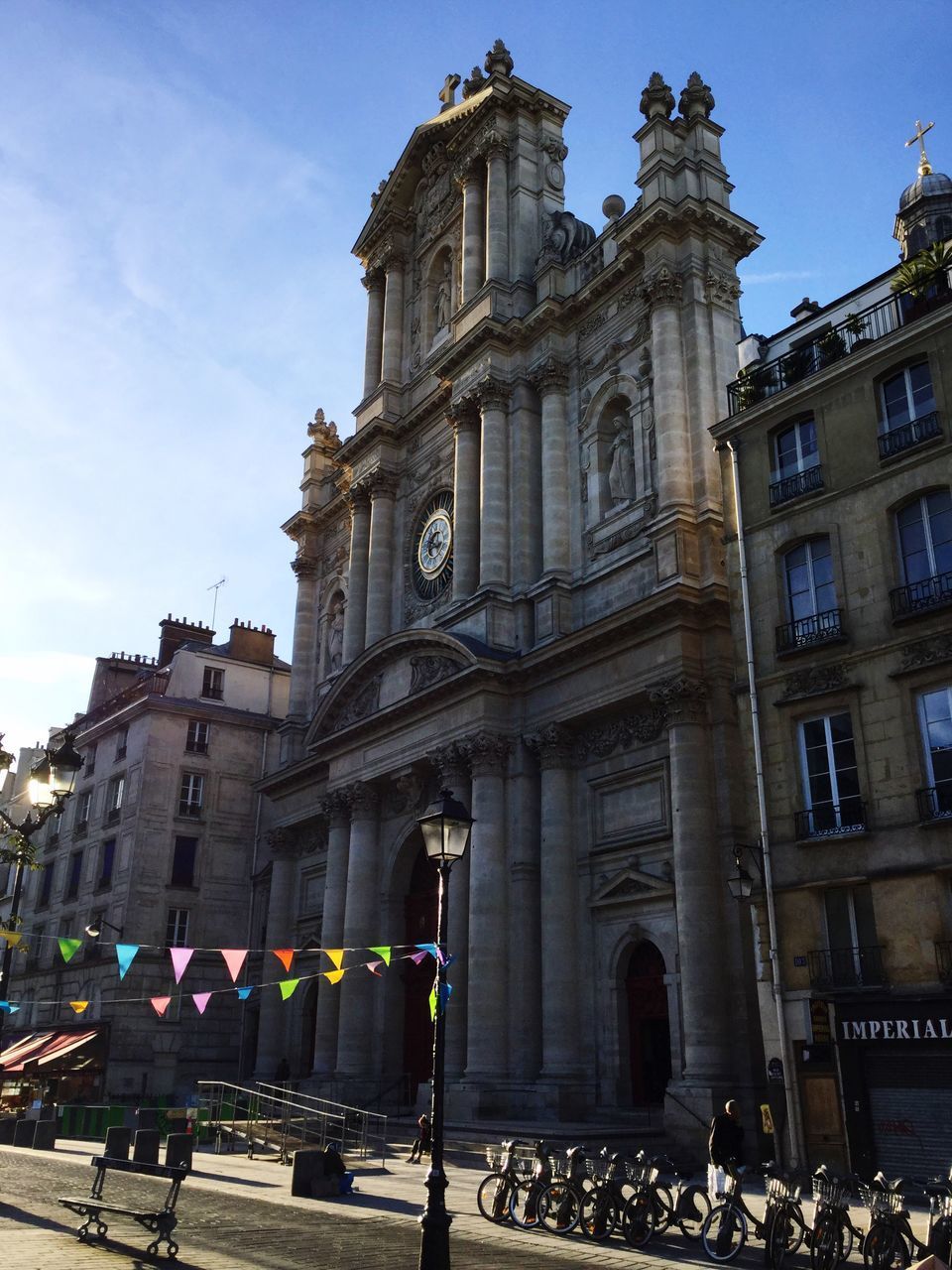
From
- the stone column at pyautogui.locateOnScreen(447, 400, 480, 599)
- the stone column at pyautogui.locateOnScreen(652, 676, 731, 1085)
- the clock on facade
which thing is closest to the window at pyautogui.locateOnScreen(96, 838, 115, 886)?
the clock on facade

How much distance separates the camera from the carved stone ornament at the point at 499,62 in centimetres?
3959

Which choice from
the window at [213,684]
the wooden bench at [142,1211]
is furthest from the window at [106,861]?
the wooden bench at [142,1211]

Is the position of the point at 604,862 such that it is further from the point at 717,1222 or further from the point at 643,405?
the point at 717,1222

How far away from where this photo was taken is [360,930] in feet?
111

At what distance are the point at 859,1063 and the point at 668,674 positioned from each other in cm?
982

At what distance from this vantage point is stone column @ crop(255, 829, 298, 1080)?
3856 centimetres

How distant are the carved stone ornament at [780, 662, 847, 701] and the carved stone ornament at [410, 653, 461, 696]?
12.0 meters

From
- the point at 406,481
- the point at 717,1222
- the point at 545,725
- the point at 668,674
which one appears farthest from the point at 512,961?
the point at 406,481

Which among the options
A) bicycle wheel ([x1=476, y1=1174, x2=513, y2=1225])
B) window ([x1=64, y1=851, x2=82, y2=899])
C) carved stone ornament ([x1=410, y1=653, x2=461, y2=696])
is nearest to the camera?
bicycle wheel ([x1=476, y1=1174, x2=513, y2=1225])

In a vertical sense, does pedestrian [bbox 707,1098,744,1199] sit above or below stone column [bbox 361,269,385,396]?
below

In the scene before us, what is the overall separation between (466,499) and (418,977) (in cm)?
1424

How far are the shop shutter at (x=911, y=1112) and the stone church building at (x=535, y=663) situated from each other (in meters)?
5.07

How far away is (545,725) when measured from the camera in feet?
95.2

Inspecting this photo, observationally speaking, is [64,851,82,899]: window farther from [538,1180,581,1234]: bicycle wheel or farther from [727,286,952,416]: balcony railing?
[538,1180,581,1234]: bicycle wheel
